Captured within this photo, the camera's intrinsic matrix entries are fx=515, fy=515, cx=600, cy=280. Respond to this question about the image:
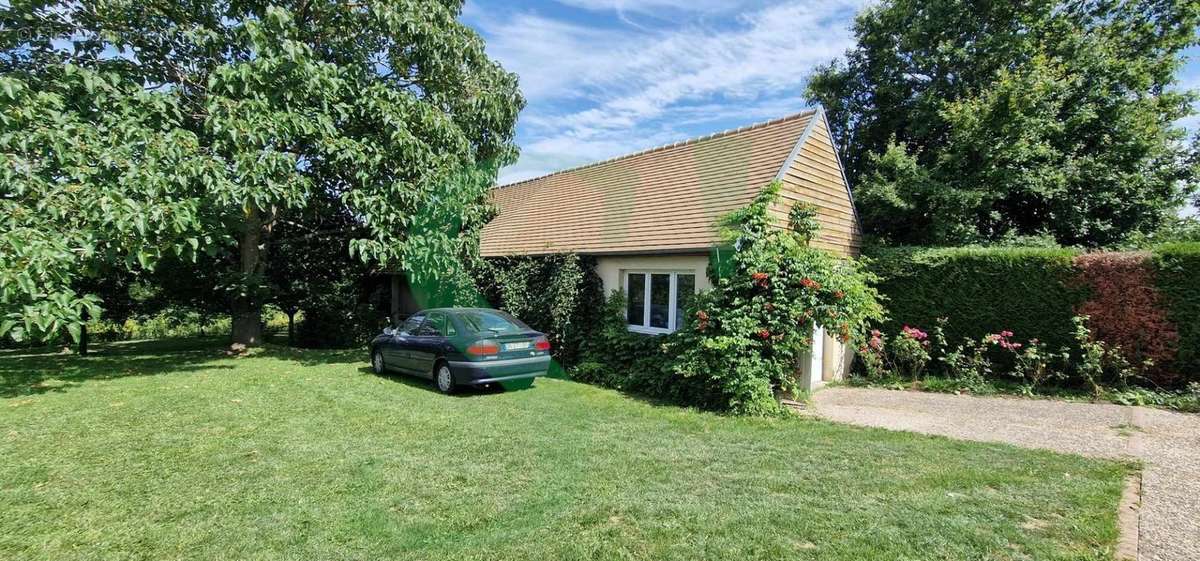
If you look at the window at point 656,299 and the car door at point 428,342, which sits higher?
the window at point 656,299

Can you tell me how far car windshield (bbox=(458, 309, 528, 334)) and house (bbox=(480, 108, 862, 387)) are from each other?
2.73m

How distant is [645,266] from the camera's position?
10.9m

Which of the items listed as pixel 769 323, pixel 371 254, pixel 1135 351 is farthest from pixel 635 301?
pixel 1135 351

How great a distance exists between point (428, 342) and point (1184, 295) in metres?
12.8

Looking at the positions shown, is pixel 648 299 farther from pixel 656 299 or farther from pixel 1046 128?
pixel 1046 128

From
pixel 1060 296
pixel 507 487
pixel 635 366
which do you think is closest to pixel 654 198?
pixel 635 366

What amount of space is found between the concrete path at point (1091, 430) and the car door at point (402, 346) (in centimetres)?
741

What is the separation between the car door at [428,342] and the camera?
365 inches

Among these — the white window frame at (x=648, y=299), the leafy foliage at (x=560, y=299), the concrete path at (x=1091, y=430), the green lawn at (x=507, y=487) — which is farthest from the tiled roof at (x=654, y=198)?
the green lawn at (x=507, y=487)

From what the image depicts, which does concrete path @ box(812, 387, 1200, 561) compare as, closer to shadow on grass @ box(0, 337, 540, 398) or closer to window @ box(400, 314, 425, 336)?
shadow on grass @ box(0, 337, 540, 398)

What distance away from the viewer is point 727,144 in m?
12.3

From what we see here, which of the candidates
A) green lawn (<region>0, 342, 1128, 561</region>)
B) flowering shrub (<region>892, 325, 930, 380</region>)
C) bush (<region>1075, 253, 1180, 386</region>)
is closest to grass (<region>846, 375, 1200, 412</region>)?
flowering shrub (<region>892, 325, 930, 380</region>)

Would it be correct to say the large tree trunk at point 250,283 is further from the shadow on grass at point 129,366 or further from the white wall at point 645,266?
the white wall at point 645,266

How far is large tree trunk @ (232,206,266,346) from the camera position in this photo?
13.1 m
